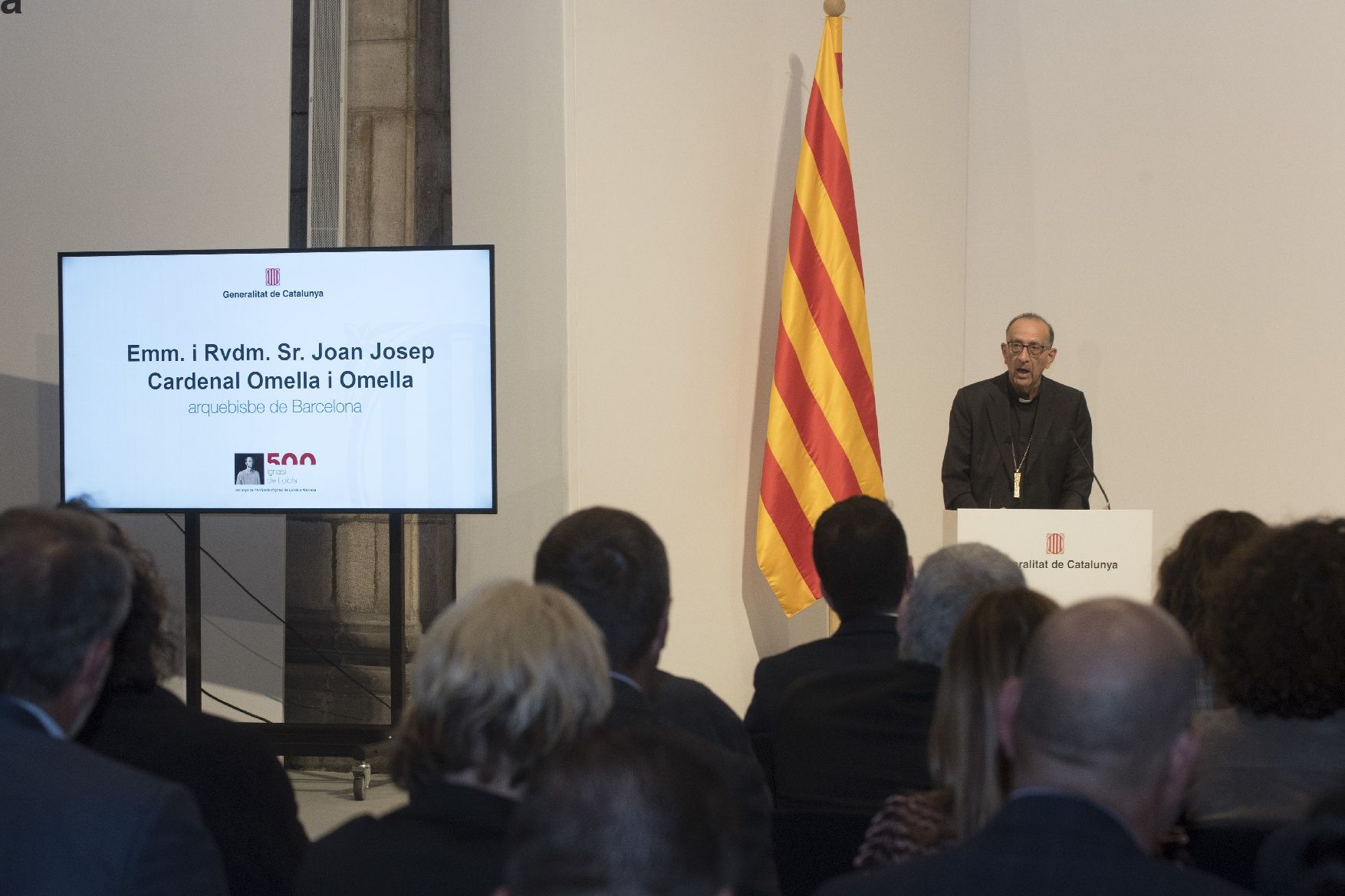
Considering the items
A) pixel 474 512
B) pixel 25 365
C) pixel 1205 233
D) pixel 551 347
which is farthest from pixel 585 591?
pixel 1205 233

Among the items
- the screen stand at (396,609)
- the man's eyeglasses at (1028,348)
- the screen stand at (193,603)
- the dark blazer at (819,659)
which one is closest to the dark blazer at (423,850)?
the dark blazer at (819,659)

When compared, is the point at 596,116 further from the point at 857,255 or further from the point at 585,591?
the point at 585,591

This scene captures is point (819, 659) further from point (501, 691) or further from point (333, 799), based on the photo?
point (333, 799)

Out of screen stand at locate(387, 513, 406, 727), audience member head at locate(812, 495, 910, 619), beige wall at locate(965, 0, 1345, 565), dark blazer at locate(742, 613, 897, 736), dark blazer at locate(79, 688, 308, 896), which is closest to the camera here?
dark blazer at locate(79, 688, 308, 896)

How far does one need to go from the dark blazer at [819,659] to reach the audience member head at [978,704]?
1137 mm

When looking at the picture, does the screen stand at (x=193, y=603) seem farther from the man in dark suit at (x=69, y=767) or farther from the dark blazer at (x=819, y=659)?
the man in dark suit at (x=69, y=767)

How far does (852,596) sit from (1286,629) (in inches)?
47.5

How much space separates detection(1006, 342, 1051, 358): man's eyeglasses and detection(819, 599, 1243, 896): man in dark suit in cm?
440

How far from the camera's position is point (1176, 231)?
263 inches

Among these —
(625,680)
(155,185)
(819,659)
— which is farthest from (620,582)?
(155,185)

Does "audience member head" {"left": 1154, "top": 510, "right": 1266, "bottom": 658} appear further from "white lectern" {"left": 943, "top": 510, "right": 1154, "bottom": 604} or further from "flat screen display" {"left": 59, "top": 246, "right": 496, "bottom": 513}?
"flat screen display" {"left": 59, "top": 246, "right": 496, "bottom": 513}

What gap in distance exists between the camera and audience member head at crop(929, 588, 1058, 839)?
164 centimetres

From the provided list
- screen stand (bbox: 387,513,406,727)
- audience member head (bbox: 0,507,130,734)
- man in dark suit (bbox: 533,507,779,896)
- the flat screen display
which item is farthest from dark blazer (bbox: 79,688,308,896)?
screen stand (bbox: 387,513,406,727)

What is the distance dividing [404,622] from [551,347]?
1269 mm
